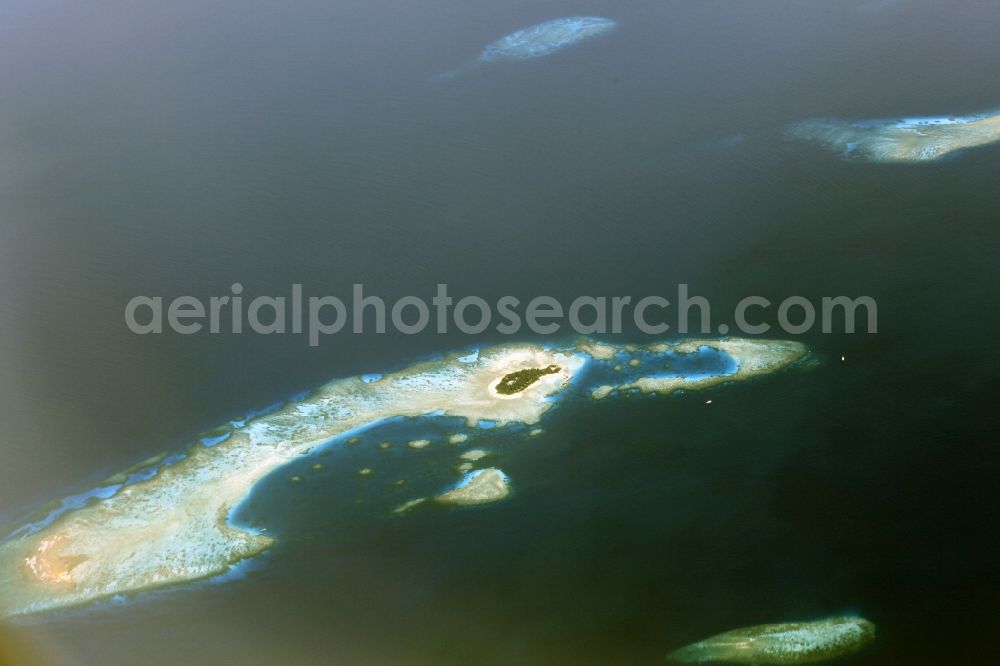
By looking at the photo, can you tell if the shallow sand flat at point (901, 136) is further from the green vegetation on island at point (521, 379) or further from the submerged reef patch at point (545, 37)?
the green vegetation on island at point (521, 379)

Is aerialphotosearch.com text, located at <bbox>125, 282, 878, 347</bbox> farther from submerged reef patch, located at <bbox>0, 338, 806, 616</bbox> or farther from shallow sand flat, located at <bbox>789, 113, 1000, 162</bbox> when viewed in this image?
shallow sand flat, located at <bbox>789, 113, 1000, 162</bbox>

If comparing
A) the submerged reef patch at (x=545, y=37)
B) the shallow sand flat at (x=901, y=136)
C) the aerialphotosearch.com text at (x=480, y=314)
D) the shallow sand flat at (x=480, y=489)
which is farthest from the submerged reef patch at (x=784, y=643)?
the submerged reef patch at (x=545, y=37)

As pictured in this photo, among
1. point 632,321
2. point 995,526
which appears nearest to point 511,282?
point 632,321

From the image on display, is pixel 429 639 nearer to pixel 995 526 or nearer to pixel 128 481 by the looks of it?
pixel 128 481

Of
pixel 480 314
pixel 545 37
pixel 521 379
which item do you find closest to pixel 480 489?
pixel 521 379

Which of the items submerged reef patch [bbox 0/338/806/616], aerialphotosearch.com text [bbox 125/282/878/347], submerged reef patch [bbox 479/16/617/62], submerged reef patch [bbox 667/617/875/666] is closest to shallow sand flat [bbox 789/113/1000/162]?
aerialphotosearch.com text [bbox 125/282/878/347]

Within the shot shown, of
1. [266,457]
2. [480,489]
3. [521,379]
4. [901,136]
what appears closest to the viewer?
[480,489]

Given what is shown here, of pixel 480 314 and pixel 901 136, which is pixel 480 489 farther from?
pixel 901 136
